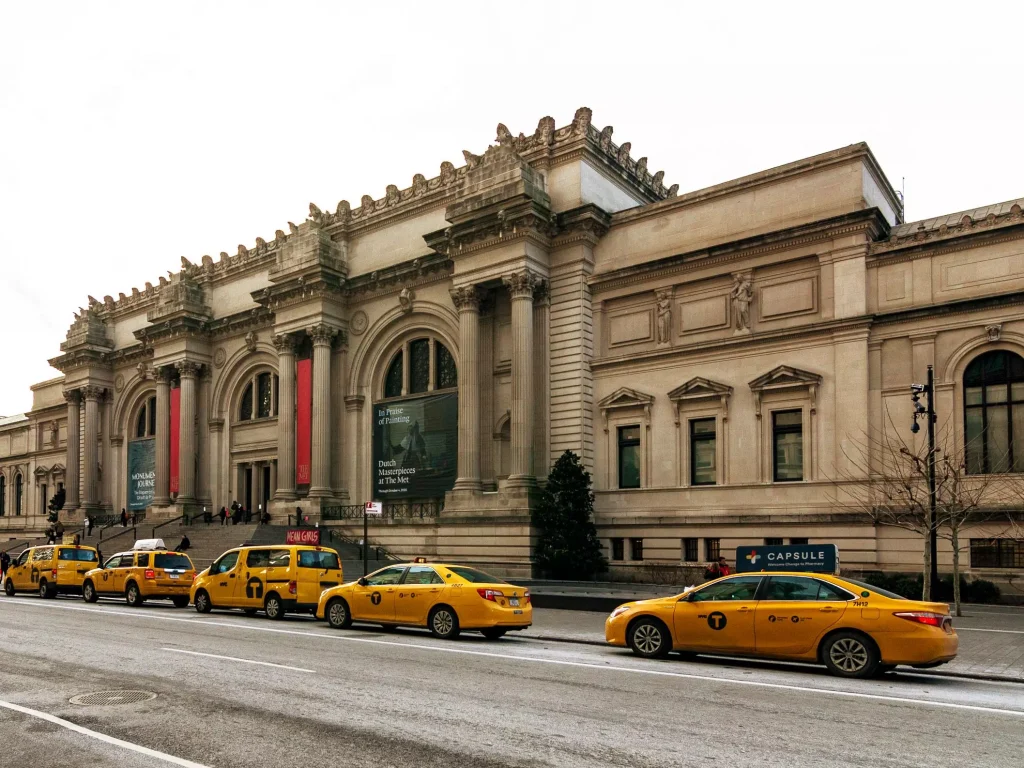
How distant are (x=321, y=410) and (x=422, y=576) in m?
27.3

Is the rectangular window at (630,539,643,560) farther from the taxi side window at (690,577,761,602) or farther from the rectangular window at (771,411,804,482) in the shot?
the taxi side window at (690,577,761,602)

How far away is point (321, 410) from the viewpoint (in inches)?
1772

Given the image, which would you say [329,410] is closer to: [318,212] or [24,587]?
[318,212]

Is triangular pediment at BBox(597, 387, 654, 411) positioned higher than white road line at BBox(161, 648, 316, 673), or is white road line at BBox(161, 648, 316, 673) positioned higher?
triangular pediment at BBox(597, 387, 654, 411)

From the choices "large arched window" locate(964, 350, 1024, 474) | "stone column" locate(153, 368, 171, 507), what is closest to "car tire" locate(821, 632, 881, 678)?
"large arched window" locate(964, 350, 1024, 474)

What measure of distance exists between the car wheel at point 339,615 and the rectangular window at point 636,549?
16974 mm

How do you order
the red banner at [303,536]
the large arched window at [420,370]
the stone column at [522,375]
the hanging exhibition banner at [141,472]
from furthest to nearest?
1. the hanging exhibition banner at [141,472]
2. the large arched window at [420,370]
3. the stone column at [522,375]
4. the red banner at [303,536]

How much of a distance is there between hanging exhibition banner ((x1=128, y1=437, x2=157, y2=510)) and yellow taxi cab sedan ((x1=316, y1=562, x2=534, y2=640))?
40731 mm

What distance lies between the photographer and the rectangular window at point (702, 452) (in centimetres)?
3366

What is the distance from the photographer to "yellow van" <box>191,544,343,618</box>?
2220 centimetres

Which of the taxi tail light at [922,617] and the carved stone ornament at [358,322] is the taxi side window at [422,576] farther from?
the carved stone ornament at [358,322]

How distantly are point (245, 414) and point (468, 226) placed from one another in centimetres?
2127

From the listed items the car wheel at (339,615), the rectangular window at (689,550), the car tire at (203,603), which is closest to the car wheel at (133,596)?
the car tire at (203,603)

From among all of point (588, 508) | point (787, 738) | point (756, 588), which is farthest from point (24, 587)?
point (787, 738)
